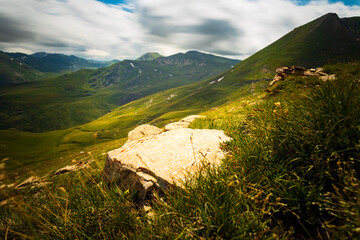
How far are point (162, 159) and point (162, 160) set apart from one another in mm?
49

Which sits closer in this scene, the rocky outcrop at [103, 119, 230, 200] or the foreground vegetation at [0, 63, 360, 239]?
the foreground vegetation at [0, 63, 360, 239]

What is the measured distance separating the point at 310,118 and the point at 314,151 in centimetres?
69

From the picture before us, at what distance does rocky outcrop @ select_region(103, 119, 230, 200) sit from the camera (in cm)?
470

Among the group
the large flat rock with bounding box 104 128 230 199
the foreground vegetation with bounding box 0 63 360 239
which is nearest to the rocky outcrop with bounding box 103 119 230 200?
the large flat rock with bounding box 104 128 230 199

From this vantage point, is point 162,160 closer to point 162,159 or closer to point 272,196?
point 162,159

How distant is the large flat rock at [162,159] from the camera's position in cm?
472

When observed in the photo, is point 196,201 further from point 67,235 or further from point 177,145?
point 177,145

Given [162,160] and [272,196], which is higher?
[272,196]

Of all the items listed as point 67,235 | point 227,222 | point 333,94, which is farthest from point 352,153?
point 67,235

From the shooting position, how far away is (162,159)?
5441mm

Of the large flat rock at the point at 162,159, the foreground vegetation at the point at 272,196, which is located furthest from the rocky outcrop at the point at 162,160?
the foreground vegetation at the point at 272,196

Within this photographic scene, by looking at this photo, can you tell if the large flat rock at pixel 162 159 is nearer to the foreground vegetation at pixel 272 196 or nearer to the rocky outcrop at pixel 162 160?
the rocky outcrop at pixel 162 160

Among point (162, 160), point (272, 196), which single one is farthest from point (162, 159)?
point (272, 196)

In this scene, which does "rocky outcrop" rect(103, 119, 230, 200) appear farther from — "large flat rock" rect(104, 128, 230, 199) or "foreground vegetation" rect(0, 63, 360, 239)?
"foreground vegetation" rect(0, 63, 360, 239)
